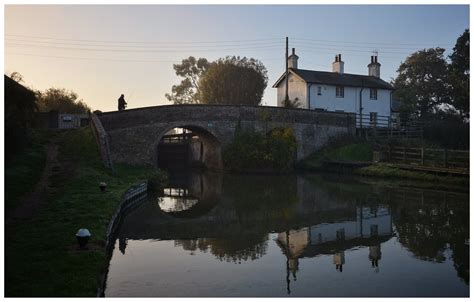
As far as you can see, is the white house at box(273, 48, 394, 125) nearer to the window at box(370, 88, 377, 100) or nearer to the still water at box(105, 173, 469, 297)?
the window at box(370, 88, 377, 100)

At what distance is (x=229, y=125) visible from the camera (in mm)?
29375

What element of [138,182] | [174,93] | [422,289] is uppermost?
[174,93]

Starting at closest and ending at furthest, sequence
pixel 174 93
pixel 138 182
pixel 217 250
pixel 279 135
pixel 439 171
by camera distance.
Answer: pixel 217 250 < pixel 138 182 < pixel 439 171 < pixel 279 135 < pixel 174 93

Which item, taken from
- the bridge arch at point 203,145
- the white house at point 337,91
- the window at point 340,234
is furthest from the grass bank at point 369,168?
the window at point 340,234

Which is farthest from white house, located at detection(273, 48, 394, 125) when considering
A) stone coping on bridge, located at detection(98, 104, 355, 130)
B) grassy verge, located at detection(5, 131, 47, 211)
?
grassy verge, located at detection(5, 131, 47, 211)

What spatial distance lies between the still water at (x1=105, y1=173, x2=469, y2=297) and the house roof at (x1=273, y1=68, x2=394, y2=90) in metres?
17.6

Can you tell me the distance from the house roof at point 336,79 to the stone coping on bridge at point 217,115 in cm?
399

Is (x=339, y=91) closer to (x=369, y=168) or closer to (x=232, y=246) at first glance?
(x=369, y=168)

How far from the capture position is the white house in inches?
1403

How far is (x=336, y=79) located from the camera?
37.1 m

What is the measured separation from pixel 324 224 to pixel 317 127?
19.3m

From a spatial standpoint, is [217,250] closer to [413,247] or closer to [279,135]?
[413,247]

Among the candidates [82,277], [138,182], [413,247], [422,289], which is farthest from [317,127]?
[82,277]

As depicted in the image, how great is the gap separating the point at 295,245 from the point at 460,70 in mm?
31436
